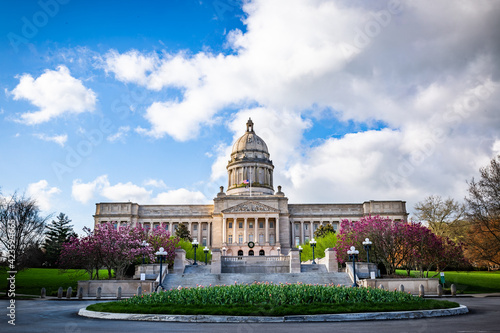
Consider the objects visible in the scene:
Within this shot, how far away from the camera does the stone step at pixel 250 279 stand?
35438 millimetres

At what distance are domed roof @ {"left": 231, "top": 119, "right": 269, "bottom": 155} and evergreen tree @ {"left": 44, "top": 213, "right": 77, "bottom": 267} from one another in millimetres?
47969

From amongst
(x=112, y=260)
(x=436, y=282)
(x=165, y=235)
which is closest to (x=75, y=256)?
(x=112, y=260)

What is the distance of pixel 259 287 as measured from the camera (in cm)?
2025

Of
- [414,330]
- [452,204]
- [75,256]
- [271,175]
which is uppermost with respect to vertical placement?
[271,175]

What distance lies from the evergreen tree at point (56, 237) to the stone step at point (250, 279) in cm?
4559

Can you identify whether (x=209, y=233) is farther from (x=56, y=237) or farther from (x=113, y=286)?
(x=113, y=286)

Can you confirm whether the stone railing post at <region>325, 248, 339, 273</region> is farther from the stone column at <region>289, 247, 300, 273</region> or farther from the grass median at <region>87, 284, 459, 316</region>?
the grass median at <region>87, 284, 459, 316</region>

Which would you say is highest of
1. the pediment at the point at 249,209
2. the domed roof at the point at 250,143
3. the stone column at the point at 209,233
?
the domed roof at the point at 250,143

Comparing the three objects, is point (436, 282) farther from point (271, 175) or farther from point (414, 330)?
point (271, 175)

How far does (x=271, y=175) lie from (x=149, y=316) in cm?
10242

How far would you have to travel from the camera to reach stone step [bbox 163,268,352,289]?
3544cm

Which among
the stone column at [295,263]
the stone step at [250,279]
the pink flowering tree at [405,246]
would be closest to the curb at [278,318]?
the stone step at [250,279]

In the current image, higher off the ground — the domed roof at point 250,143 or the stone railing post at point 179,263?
the domed roof at point 250,143

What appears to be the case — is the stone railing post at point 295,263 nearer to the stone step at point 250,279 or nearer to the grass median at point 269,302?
the stone step at point 250,279
